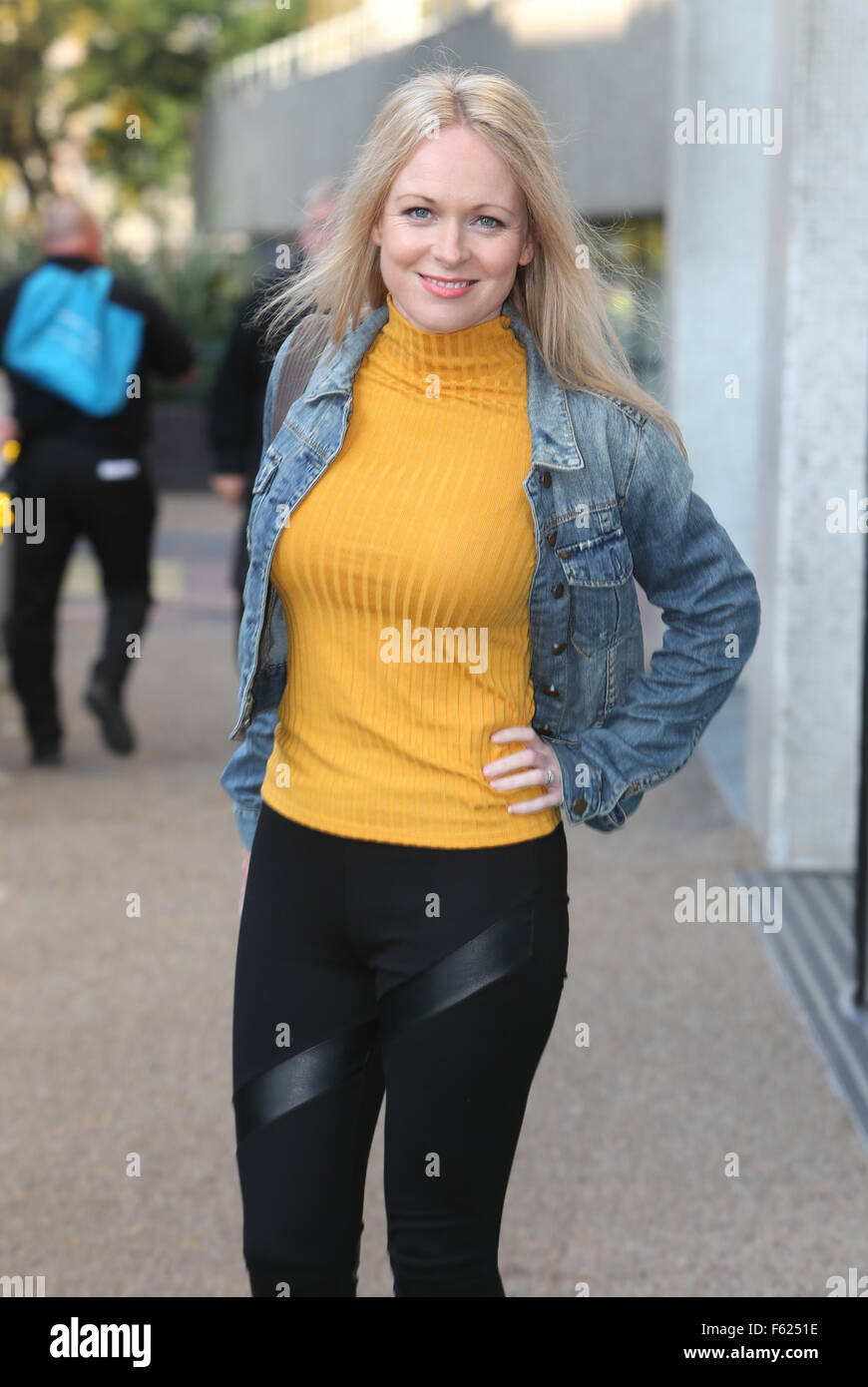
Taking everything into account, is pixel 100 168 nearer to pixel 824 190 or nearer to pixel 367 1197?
pixel 824 190

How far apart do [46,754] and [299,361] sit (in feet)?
17.6

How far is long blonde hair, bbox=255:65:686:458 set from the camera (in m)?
2.29

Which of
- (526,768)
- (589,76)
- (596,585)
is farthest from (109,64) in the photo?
(526,768)

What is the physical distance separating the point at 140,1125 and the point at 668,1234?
128cm

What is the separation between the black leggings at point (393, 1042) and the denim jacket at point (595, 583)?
19cm

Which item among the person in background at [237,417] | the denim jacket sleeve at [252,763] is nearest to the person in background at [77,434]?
the person in background at [237,417]

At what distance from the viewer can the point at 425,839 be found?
7.50ft

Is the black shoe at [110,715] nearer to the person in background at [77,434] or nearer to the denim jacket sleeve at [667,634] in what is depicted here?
the person in background at [77,434]

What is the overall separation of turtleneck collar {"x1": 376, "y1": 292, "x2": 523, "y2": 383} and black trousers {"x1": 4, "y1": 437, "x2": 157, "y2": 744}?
5227 millimetres

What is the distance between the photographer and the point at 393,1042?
7.63ft

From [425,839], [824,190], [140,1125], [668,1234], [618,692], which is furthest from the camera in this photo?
[824,190]

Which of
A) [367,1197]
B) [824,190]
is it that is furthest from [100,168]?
[367,1197]

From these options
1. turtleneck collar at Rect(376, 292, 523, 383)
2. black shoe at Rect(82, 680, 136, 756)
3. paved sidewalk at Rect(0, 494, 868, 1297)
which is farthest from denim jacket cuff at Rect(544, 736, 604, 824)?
black shoe at Rect(82, 680, 136, 756)

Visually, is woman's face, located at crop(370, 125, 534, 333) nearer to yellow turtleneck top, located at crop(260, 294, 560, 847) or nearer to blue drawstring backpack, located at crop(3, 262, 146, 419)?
yellow turtleneck top, located at crop(260, 294, 560, 847)
